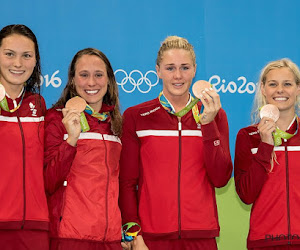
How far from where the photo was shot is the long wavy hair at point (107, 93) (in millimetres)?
3304

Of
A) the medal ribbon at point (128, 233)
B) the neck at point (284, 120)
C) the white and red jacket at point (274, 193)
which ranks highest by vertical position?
the neck at point (284, 120)

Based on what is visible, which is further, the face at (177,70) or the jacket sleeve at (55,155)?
the face at (177,70)

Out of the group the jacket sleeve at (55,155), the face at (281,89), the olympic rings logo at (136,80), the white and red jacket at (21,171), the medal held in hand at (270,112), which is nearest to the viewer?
the white and red jacket at (21,171)

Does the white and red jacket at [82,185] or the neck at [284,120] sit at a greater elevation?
the neck at [284,120]

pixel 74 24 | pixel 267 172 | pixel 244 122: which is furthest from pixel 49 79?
pixel 267 172

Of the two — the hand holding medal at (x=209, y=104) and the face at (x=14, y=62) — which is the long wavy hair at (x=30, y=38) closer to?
the face at (x=14, y=62)

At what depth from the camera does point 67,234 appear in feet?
9.78

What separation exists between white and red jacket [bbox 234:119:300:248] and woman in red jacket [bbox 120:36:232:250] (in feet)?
0.58

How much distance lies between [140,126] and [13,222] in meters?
0.95

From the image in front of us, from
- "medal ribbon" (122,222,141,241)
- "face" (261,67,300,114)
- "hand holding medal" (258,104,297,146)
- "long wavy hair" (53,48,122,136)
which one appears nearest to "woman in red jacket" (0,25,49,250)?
"long wavy hair" (53,48,122,136)

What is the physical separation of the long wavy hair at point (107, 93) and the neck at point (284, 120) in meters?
0.99

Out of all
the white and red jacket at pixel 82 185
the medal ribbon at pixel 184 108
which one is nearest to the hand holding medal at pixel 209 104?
the medal ribbon at pixel 184 108

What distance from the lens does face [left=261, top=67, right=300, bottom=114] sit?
335cm

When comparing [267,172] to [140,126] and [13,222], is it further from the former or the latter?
[13,222]
